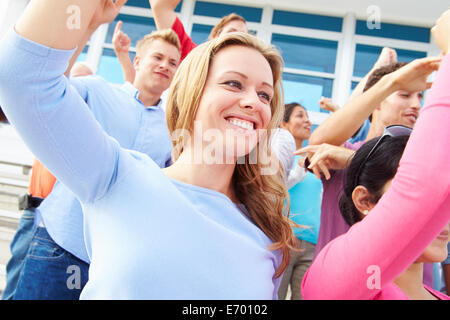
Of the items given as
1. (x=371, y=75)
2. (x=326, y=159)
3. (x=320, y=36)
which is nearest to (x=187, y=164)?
(x=326, y=159)

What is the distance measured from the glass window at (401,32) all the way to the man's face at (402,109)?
376cm

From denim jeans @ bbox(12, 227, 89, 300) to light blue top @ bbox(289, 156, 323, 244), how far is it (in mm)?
916

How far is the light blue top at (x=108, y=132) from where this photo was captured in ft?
3.58

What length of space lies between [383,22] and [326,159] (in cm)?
449

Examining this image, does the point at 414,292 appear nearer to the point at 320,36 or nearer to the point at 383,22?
the point at 320,36

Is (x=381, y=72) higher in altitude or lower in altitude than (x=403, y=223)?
higher

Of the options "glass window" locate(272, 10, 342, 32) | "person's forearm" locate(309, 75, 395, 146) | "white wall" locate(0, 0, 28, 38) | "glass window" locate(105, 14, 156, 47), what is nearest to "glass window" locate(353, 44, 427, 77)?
"glass window" locate(272, 10, 342, 32)

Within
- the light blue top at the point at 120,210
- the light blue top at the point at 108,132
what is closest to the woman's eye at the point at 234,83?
the light blue top at the point at 120,210

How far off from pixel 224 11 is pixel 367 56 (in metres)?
2.09

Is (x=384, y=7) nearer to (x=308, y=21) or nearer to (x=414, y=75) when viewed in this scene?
(x=308, y=21)

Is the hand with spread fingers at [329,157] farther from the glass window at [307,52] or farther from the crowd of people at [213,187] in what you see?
the glass window at [307,52]

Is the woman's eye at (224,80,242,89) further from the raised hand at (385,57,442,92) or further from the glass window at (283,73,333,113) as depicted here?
the glass window at (283,73,333,113)

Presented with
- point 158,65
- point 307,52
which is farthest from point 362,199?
point 307,52

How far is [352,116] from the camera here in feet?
3.68
